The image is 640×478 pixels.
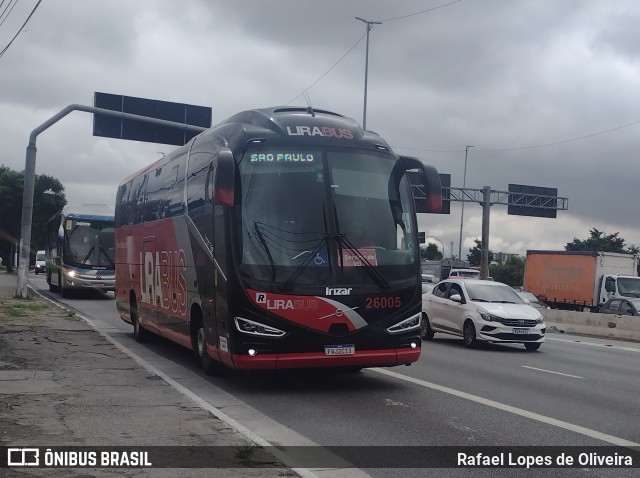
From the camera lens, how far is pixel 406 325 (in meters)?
11.2

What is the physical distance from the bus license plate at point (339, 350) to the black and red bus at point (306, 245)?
1 centimetres

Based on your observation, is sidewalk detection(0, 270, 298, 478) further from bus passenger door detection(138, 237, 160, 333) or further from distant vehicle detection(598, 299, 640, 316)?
distant vehicle detection(598, 299, 640, 316)

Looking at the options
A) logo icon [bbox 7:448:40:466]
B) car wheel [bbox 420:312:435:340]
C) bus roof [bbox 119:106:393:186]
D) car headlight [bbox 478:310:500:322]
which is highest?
bus roof [bbox 119:106:393:186]

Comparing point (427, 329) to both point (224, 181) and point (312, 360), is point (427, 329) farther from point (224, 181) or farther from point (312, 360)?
point (224, 181)

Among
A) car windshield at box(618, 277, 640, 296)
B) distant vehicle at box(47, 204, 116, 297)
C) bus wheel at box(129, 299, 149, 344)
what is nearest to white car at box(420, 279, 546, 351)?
bus wheel at box(129, 299, 149, 344)

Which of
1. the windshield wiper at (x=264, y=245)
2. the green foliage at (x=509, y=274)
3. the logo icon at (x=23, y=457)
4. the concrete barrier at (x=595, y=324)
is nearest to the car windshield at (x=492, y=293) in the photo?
the concrete barrier at (x=595, y=324)

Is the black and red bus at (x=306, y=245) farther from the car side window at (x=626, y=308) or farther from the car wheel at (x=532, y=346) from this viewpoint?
the car side window at (x=626, y=308)

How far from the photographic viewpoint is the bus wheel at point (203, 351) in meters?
12.3

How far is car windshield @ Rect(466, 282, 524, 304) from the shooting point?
19.4 meters

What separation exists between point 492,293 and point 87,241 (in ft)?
61.8

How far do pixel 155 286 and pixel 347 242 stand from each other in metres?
6.17

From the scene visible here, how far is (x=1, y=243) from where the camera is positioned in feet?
246

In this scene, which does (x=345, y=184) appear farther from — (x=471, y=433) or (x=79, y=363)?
(x=79, y=363)

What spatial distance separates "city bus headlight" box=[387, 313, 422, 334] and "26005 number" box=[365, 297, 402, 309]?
0.87ft
